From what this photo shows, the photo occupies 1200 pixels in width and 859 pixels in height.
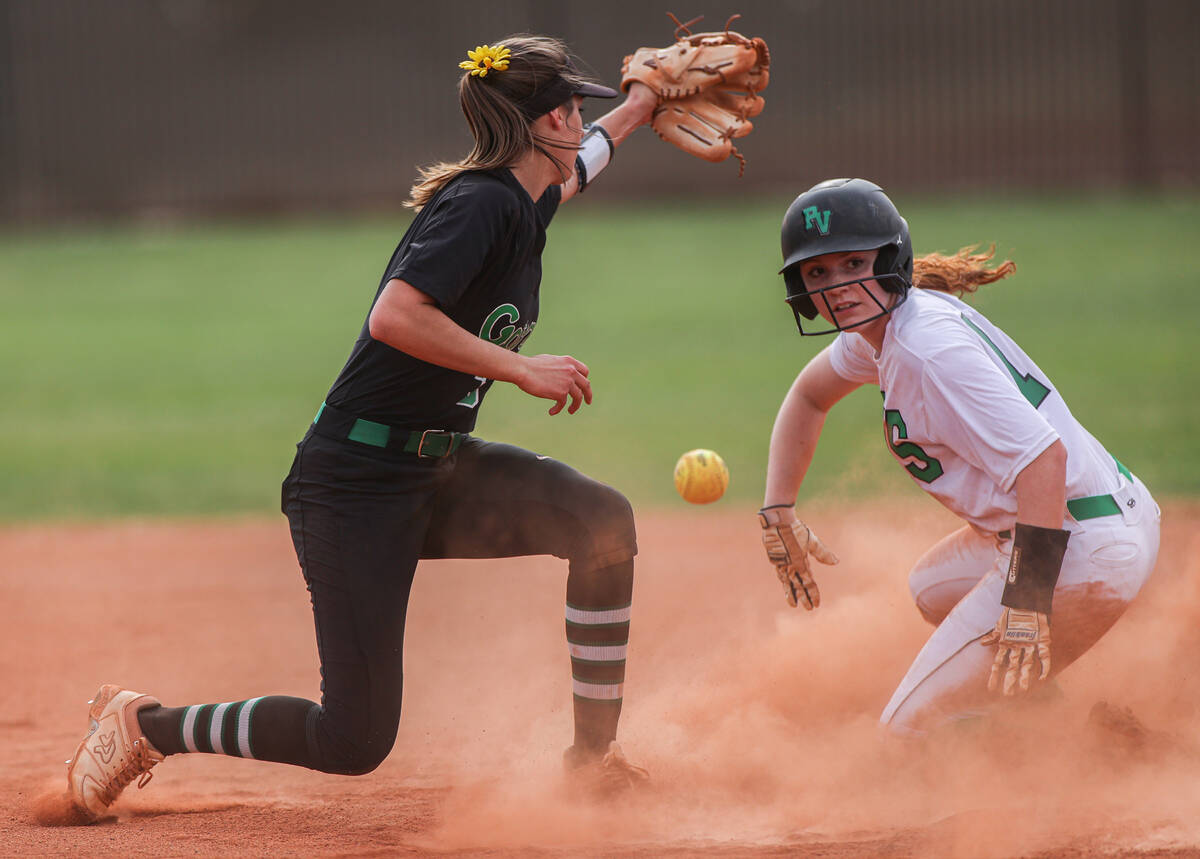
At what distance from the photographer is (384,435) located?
3.30 m

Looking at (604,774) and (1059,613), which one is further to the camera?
(604,774)

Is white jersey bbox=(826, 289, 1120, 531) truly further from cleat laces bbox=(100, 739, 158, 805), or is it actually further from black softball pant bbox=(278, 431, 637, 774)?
cleat laces bbox=(100, 739, 158, 805)

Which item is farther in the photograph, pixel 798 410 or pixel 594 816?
pixel 798 410

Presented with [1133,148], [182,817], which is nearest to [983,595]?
[182,817]

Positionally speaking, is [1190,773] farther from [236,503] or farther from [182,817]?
[236,503]

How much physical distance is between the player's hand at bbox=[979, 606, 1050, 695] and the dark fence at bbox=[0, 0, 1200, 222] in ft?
56.3

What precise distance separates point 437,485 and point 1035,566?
5.08ft

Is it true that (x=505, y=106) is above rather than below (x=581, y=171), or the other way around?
above

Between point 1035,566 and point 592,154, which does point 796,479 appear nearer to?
point 1035,566

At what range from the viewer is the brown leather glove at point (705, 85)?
4.29 meters

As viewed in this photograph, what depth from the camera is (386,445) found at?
10.8ft

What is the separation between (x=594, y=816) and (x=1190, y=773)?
1.60 meters

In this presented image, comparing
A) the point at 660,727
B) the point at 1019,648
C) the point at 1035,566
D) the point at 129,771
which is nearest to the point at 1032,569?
the point at 1035,566

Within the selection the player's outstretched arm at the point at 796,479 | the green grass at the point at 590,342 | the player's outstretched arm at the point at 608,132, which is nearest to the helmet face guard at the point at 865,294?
the player's outstretched arm at the point at 796,479
